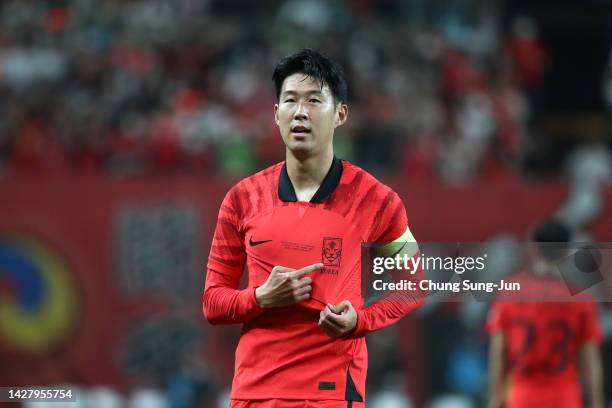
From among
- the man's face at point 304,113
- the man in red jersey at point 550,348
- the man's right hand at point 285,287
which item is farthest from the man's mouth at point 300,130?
the man in red jersey at point 550,348

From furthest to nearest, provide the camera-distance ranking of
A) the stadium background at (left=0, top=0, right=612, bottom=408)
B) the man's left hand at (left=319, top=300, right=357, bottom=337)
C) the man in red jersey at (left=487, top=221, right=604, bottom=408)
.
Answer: the stadium background at (left=0, top=0, right=612, bottom=408), the man in red jersey at (left=487, top=221, right=604, bottom=408), the man's left hand at (left=319, top=300, right=357, bottom=337)

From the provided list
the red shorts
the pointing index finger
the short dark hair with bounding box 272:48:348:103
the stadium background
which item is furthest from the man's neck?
the stadium background

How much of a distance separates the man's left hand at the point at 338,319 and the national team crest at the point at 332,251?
16 centimetres

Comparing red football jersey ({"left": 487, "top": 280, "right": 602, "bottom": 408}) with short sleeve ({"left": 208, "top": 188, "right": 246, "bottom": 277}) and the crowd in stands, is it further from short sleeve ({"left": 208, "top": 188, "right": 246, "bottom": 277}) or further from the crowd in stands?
the crowd in stands

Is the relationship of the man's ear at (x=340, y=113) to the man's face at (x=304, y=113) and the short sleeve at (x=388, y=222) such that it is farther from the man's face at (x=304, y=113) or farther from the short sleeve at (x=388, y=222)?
the short sleeve at (x=388, y=222)

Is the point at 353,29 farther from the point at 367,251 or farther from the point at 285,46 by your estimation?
the point at 367,251

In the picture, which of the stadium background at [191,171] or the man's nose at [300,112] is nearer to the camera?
the man's nose at [300,112]

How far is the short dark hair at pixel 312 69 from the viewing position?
12.5 ft

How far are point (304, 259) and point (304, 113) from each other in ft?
1.64

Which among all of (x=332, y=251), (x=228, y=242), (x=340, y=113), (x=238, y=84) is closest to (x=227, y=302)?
(x=228, y=242)

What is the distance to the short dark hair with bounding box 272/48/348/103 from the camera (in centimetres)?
382

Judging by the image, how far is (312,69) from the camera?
382 cm

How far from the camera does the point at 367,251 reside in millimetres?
3814

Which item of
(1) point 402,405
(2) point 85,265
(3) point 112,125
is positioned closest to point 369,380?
(1) point 402,405
